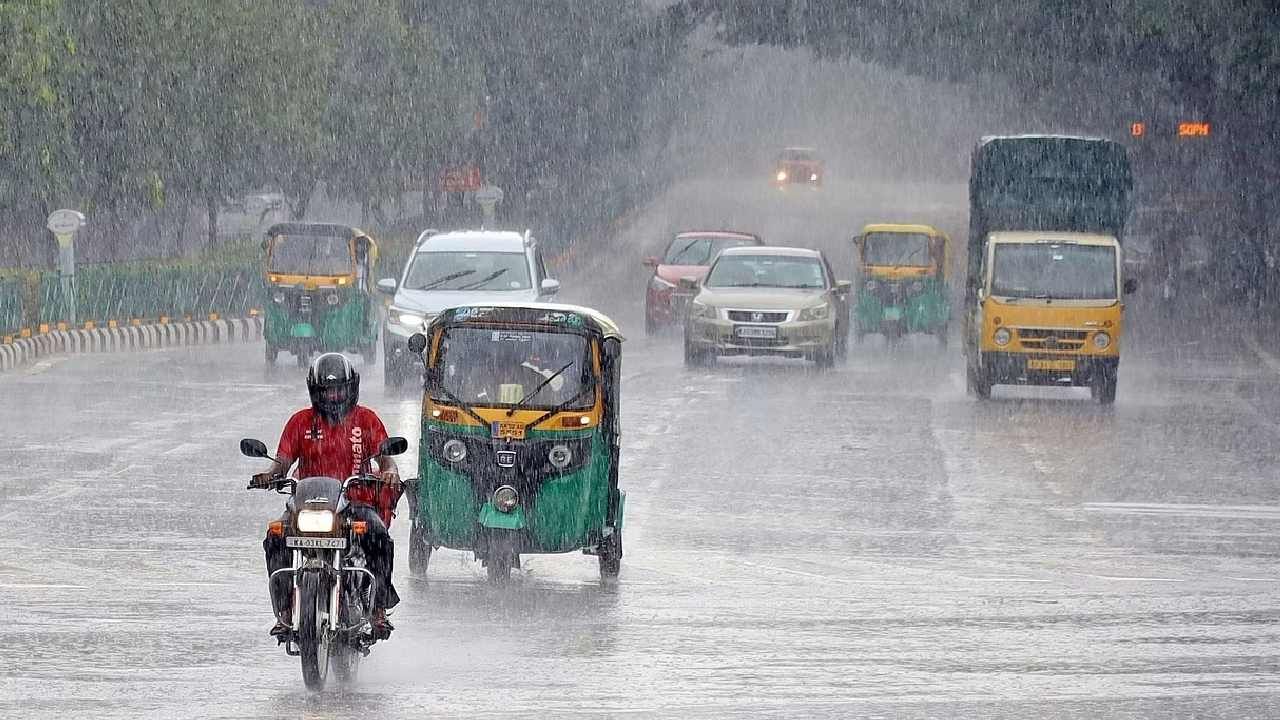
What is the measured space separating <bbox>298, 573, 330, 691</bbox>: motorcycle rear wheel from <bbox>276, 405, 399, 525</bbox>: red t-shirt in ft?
2.09

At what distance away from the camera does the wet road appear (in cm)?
978

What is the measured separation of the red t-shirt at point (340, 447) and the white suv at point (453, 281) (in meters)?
16.4

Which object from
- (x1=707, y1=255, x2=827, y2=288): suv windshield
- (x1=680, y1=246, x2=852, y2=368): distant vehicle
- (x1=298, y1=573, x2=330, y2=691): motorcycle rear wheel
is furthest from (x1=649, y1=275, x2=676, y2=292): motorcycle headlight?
(x1=298, y1=573, x2=330, y2=691): motorcycle rear wheel

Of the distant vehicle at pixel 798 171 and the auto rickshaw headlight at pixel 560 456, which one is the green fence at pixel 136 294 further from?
the distant vehicle at pixel 798 171

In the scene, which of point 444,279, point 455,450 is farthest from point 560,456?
A: point 444,279

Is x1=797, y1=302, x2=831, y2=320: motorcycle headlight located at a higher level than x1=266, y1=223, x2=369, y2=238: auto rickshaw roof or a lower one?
lower

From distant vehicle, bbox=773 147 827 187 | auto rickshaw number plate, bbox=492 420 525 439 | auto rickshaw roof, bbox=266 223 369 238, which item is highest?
auto rickshaw number plate, bbox=492 420 525 439

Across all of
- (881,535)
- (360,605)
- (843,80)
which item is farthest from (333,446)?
(843,80)

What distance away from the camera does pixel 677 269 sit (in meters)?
38.6

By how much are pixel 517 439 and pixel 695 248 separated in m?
27.1

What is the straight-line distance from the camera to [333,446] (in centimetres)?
1029

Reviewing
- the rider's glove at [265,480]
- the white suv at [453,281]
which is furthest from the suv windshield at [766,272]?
the rider's glove at [265,480]

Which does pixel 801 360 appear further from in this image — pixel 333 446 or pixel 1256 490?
pixel 333 446

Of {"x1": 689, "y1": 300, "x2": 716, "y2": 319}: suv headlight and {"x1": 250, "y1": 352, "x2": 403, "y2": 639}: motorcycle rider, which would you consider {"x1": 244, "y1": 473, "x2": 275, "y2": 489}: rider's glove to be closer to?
{"x1": 250, "y1": 352, "x2": 403, "y2": 639}: motorcycle rider
